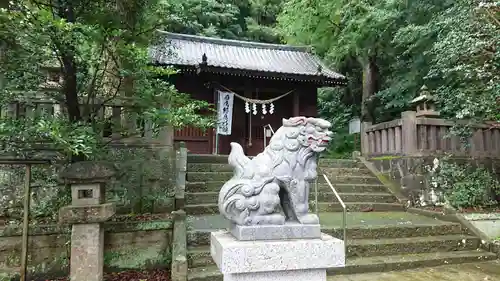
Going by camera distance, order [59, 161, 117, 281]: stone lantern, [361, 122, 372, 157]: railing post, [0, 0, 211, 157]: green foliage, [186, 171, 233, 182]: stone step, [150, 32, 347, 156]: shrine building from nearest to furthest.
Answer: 1. [0, 0, 211, 157]: green foliage
2. [59, 161, 117, 281]: stone lantern
3. [186, 171, 233, 182]: stone step
4. [361, 122, 372, 157]: railing post
5. [150, 32, 347, 156]: shrine building

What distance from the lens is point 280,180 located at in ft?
8.87

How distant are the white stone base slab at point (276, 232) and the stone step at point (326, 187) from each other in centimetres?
449

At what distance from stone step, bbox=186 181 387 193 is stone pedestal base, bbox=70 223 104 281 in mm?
3056

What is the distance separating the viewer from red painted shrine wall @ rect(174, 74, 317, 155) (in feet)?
36.8

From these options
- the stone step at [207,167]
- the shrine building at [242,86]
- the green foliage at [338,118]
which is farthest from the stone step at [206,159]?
the green foliage at [338,118]

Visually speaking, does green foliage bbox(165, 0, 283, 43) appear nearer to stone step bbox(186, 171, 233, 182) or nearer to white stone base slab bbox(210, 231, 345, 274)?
stone step bbox(186, 171, 233, 182)

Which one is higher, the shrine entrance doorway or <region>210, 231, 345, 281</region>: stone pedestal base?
the shrine entrance doorway

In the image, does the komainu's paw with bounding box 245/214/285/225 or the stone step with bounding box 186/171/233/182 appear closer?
the komainu's paw with bounding box 245/214/285/225

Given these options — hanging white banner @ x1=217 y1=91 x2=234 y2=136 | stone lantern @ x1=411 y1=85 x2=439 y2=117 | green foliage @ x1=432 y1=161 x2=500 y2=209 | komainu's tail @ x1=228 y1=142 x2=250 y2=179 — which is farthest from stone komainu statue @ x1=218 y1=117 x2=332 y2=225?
hanging white banner @ x1=217 y1=91 x2=234 y2=136

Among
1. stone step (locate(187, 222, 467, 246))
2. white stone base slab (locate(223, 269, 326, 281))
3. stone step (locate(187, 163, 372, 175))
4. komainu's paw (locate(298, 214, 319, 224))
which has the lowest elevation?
stone step (locate(187, 222, 467, 246))

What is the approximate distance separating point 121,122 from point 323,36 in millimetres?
10320

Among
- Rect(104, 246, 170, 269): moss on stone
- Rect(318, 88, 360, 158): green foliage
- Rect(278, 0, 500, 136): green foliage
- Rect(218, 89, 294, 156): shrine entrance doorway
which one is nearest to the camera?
Rect(104, 246, 170, 269): moss on stone

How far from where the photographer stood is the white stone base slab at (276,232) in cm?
253

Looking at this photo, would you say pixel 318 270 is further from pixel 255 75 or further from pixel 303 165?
pixel 255 75
